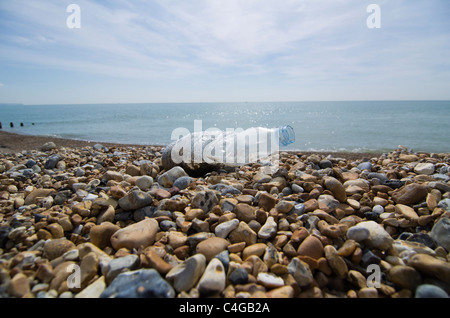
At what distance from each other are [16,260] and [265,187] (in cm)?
220

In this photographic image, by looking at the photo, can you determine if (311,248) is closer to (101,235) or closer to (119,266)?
(119,266)

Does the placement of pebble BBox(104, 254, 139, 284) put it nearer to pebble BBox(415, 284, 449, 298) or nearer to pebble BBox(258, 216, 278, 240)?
pebble BBox(258, 216, 278, 240)

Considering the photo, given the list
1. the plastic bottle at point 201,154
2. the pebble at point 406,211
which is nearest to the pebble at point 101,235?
the plastic bottle at point 201,154

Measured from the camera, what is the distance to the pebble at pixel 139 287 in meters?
1.22

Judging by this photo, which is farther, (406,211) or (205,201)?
(205,201)

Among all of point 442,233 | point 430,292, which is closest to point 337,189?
point 442,233

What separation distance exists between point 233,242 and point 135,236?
2.44 feet

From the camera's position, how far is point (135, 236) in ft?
5.60

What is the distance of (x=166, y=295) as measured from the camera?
1.24 m

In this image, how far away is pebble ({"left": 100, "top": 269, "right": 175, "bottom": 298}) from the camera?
48.1 inches

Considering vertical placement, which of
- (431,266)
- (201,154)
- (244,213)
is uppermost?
(201,154)

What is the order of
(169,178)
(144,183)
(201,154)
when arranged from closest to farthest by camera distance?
1. (144,183)
2. (169,178)
3. (201,154)
